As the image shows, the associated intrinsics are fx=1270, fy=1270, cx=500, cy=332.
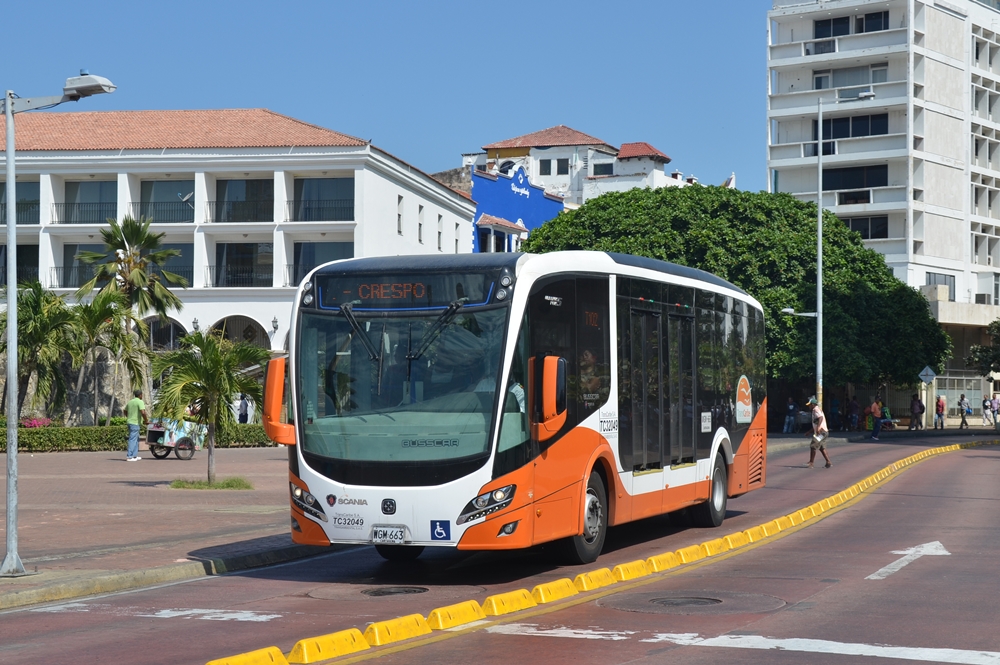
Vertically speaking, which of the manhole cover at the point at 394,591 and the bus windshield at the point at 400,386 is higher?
the bus windshield at the point at 400,386

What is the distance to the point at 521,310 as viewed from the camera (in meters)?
11.9

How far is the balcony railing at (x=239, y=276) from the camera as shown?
5531cm

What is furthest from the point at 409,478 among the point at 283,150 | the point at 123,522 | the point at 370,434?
the point at 283,150

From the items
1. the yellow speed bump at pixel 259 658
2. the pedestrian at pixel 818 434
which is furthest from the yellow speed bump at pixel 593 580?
the pedestrian at pixel 818 434

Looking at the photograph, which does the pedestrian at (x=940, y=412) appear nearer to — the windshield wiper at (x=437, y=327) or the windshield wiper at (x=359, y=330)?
the windshield wiper at (x=437, y=327)

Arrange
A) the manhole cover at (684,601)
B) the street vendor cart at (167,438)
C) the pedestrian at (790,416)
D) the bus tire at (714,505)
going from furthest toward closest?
the pedestrian at (790,416) < the street vendor cart at (167,438) < the bus tire at (714,505) < the manhole cover at (684,601)

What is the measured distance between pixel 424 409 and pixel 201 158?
4516 cm

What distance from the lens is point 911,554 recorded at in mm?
14078

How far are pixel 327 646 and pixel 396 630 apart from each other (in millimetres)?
773

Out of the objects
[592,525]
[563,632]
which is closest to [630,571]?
[592,525]

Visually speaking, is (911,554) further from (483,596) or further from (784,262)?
(784,262)

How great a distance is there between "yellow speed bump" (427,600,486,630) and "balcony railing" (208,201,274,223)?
46771 millimetres

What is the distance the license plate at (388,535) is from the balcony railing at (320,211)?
1685 inches

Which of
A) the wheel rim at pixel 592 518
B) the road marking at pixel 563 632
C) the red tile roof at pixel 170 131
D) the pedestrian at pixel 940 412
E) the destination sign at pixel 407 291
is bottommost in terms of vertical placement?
A: the pedestrian at pixel 940 412
